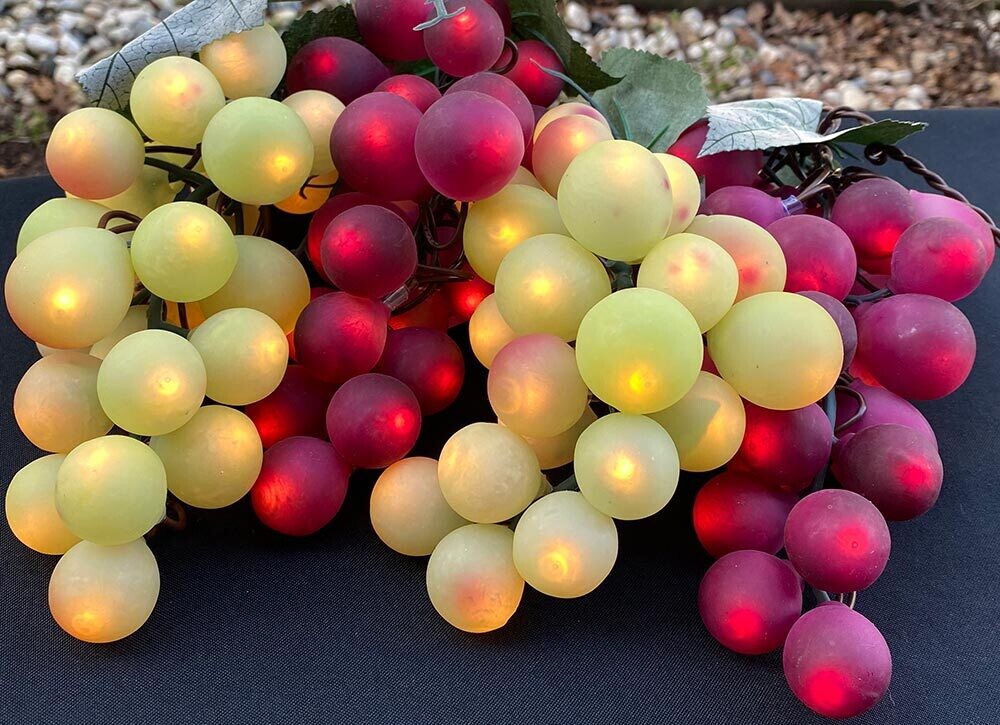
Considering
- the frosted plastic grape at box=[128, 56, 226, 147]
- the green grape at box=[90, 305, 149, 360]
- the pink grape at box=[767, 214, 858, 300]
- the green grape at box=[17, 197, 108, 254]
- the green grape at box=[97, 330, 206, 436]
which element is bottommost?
the pink grape at box=[767, 214, 858, 300]

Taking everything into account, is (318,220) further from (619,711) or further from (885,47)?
(885,47)

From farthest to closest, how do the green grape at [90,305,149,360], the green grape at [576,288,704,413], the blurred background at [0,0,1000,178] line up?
the blurred background at [0,0,1000,178], the green grape at [90,305,149,360], the green grape at [576,288,704,413]

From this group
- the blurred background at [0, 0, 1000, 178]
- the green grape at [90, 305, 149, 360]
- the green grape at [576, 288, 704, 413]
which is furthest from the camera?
the blurred background at [0, 0, 1000, 178]

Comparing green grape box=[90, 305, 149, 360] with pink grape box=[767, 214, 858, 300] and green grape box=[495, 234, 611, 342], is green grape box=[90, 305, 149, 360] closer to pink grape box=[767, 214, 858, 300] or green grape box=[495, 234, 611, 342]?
green grape box=[495, 234, 611, 342]

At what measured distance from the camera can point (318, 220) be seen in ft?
1.87

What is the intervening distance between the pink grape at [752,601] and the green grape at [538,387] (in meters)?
0.11

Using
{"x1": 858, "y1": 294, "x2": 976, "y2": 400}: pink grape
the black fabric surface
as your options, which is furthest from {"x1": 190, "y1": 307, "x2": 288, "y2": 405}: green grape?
{"x1": 858, "y1": 294, "x2": 976, "y2": 400}: pink grape

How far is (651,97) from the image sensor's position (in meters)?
0.65

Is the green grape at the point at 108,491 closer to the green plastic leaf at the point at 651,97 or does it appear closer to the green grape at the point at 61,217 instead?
the green grape at the point at 61,217

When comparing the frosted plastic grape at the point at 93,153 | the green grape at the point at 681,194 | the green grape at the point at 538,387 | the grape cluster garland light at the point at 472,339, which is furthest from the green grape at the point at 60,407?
the green grape at the point at 681,194

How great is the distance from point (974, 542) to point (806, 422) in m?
0.17

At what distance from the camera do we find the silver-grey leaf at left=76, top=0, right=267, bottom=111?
549mm

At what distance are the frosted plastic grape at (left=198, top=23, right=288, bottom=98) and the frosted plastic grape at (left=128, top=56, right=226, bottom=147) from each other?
0.06 ft

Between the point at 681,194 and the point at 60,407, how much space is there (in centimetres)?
34
